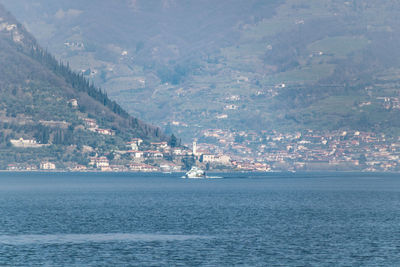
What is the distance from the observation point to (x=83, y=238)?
11550cm

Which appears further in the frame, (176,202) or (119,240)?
(176,202)

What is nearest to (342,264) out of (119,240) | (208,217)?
(119,240)

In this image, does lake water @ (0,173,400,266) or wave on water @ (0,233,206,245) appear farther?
wave on water @ (0,233,206,245)

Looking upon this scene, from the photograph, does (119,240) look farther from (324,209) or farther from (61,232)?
(324,209)

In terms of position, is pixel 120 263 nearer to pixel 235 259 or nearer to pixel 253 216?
pixel 235 259

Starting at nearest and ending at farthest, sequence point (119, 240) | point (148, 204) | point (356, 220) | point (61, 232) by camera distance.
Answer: point (119, 240)
point (61, 232)
point (356, 220)
point (148, 204)

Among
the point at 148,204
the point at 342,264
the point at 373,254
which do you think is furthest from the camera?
the point at 148,204

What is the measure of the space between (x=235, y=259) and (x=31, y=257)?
2520 cm

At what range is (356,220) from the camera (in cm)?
14625

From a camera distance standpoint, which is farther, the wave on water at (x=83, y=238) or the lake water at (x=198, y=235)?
the wave on water at (x=83, y=238)

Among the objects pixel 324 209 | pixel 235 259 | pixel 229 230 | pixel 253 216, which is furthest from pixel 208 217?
pixel 235 259

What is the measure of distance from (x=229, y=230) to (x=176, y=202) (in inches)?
2707

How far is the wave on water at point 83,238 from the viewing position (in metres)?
112

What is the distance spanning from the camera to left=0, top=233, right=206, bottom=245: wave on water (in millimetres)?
111562
